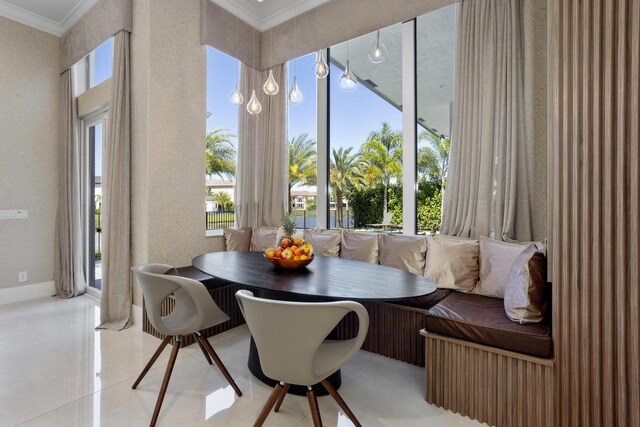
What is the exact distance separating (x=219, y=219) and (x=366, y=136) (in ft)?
6.95

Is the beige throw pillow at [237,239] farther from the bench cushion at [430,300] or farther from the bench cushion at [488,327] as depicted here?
the bench cushion at [488,327]

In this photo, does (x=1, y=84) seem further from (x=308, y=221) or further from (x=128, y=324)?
(x=308, y=221)

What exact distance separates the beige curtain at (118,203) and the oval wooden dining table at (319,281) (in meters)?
1.22

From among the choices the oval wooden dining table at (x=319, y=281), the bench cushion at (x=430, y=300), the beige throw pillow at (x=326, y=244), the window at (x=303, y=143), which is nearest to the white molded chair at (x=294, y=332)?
the oval wooden dining table at (x=319, y=281)

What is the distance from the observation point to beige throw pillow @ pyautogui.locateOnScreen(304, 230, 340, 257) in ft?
10.7

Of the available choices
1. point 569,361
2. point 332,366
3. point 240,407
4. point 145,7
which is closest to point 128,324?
point 240,407

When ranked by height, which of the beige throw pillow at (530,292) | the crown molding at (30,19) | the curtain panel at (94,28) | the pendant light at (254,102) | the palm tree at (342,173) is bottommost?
the beige throw pillow at (530,292)

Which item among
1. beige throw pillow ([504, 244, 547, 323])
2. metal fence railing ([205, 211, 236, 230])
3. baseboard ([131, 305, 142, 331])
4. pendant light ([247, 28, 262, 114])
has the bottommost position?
baseboard ([131, 305, 142, 331])

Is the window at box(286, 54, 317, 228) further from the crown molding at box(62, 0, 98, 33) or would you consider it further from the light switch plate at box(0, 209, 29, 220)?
the light switch plate at box(0, 209, 29, 220)

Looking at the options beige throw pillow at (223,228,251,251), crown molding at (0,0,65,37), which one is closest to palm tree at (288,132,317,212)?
beige throw pillow at (223,228,251,251)

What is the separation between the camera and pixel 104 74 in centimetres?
391

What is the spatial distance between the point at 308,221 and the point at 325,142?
1036mm

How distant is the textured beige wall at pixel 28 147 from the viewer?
12.7 ft

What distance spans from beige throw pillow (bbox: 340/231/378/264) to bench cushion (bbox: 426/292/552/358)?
94cm
